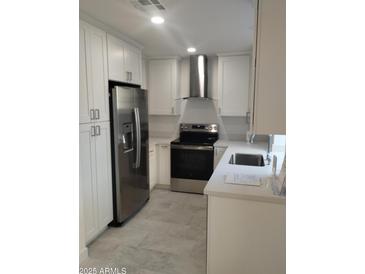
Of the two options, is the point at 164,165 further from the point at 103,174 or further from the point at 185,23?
the point at 185,23

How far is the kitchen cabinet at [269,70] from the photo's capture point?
1323mm

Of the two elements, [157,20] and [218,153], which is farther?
[218,153]

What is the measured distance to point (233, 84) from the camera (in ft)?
13.0

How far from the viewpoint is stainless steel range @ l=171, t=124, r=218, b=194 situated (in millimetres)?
3871

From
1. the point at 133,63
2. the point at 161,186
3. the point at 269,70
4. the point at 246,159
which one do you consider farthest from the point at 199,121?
the point at 269,70

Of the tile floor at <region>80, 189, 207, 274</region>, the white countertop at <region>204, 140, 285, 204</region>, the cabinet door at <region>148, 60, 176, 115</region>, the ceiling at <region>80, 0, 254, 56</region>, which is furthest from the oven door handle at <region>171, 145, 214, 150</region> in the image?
the ceiling at <region>80, 0, 254, 56</region>

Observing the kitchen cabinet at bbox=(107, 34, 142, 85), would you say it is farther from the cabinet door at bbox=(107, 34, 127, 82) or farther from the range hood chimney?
the range hood chimney

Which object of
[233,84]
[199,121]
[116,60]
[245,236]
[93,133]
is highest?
[116,60]

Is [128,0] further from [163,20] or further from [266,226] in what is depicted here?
[266,226]

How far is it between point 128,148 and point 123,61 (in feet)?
3.60

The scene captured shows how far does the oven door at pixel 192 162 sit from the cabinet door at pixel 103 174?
1.47 m

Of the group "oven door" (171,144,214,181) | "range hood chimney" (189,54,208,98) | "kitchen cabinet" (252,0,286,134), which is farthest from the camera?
"range hood chimney" (189,54,208,98)

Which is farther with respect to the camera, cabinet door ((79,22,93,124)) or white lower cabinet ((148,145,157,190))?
white lower cabinet ((148,145,157,190))

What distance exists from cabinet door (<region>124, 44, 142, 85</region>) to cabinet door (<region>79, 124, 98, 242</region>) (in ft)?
3.59
